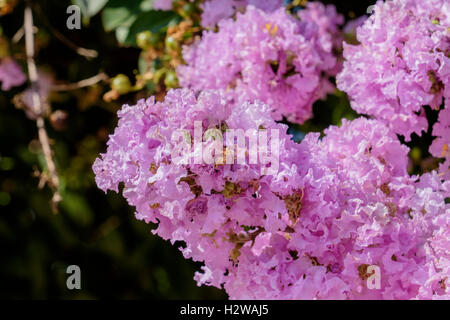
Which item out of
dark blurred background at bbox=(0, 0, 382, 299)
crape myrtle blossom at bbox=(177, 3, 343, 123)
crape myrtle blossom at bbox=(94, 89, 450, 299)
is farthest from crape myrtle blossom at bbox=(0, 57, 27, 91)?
crape myrtle blossom at bbox=(94, 89, 450, 299)

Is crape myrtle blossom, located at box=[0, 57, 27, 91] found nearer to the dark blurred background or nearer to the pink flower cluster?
the dark blurred background

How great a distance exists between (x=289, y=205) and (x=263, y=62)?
1.40 ft

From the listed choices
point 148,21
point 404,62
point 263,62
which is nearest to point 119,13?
point 148,21

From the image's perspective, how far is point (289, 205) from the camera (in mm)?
886

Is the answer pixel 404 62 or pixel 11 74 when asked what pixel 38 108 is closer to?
pixel 11 74

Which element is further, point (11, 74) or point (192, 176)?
point (11, 74)

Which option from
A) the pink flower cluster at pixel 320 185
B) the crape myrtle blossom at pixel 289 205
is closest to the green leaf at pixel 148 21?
the pink flower cluster at pixel 320 185

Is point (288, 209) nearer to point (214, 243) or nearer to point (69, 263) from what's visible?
point (214, 243)

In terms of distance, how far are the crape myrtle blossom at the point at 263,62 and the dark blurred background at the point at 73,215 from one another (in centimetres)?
66

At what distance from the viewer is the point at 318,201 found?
0.90 meters

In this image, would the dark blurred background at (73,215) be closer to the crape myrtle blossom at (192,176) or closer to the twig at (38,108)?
the twig at (38,108)

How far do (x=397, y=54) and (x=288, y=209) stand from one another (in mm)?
358

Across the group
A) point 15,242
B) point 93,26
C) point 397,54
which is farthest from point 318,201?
point 15,242

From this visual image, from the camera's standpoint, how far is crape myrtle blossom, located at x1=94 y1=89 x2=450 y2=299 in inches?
33.8
